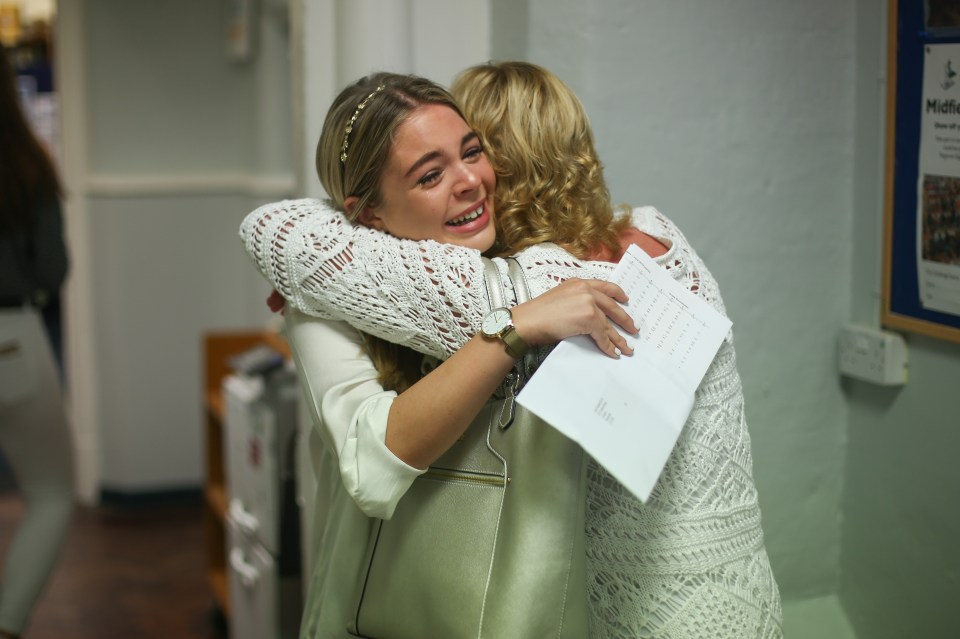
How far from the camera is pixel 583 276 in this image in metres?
1.25

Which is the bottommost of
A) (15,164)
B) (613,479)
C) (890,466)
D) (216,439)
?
(216,439)

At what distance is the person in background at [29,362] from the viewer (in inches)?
105

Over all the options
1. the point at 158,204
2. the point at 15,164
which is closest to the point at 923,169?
the point at 15,164

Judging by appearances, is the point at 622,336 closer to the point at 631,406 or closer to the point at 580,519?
the point at 631,406

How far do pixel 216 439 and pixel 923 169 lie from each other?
2.40 meters

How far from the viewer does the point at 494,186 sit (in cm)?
134

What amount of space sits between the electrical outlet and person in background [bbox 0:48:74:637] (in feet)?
6.70

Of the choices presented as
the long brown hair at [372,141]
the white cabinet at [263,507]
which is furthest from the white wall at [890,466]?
the white cabinet at [263,507]

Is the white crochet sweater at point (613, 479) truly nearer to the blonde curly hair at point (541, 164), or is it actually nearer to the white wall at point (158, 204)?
the blonde curly hair at point (541, 164)

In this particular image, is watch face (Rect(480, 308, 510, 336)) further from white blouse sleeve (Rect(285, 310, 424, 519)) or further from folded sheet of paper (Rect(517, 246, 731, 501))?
white blouse sleeve (Rect(285, 310, 424, 519))

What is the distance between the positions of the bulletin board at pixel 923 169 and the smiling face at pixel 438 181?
2.75 feet

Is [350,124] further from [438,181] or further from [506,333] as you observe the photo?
[506,333]

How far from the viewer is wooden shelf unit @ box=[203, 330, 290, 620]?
325 cm

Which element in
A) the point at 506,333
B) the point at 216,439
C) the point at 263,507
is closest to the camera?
the point at 506,333
